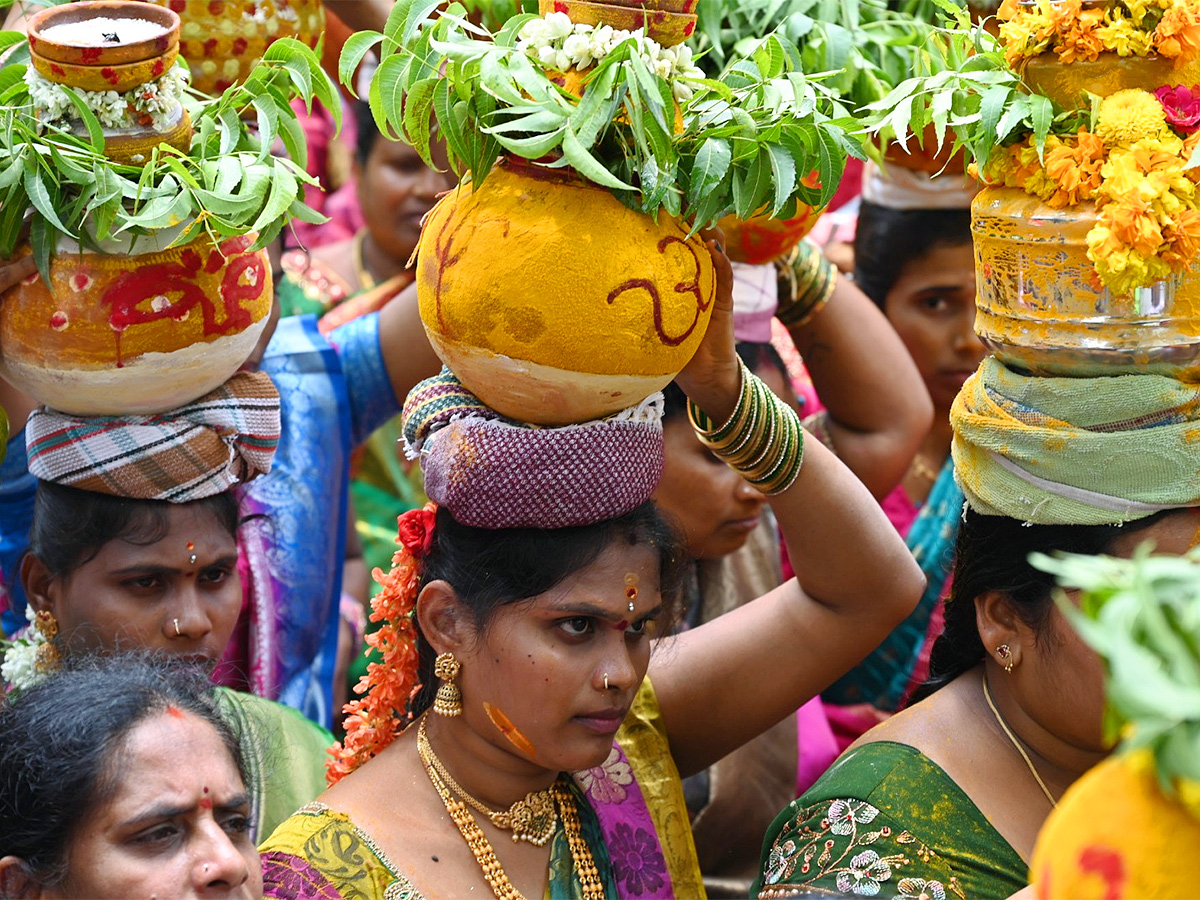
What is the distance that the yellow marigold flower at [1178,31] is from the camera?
7.58 ft

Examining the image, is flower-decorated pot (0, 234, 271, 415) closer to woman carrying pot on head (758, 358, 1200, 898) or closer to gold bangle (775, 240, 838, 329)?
woman carrying pot on head (758, 358, 1200, 898)

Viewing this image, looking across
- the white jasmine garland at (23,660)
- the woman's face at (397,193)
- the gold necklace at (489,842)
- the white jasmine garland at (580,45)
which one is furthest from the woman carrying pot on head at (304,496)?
the woman's face at (397,193)

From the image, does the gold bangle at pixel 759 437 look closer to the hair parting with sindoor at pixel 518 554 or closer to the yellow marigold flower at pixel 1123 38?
the hair parting with sindoor at pixel 518 554

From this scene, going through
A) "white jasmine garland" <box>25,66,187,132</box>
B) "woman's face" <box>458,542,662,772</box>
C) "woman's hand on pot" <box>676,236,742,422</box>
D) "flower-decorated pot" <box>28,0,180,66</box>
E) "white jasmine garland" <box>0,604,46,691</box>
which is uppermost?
"flower-decorated pot" <box>28,0,180,66</box>

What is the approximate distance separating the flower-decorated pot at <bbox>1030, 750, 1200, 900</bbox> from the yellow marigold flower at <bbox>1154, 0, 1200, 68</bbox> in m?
1.39

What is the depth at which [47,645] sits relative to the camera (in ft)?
10.1

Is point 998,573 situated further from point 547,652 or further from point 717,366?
point 547,652

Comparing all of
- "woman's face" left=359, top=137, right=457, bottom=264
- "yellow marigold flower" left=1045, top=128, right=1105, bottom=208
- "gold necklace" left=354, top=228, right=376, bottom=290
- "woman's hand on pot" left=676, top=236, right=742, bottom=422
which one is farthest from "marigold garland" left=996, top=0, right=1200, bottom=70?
"gold necklace" left=354, top=228, right=376, bottom=290

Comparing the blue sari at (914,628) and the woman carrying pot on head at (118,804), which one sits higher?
the woman carrying pot on head at (118,804)

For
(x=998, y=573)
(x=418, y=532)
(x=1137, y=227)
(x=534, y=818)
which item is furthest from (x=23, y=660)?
(x=1137, y=227)

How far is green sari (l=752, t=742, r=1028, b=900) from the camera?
7.79 ft

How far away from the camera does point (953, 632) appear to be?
275 cm

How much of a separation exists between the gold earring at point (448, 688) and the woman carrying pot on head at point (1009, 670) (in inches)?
23.3

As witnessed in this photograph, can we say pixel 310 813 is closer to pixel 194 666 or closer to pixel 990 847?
pixel 194 666
